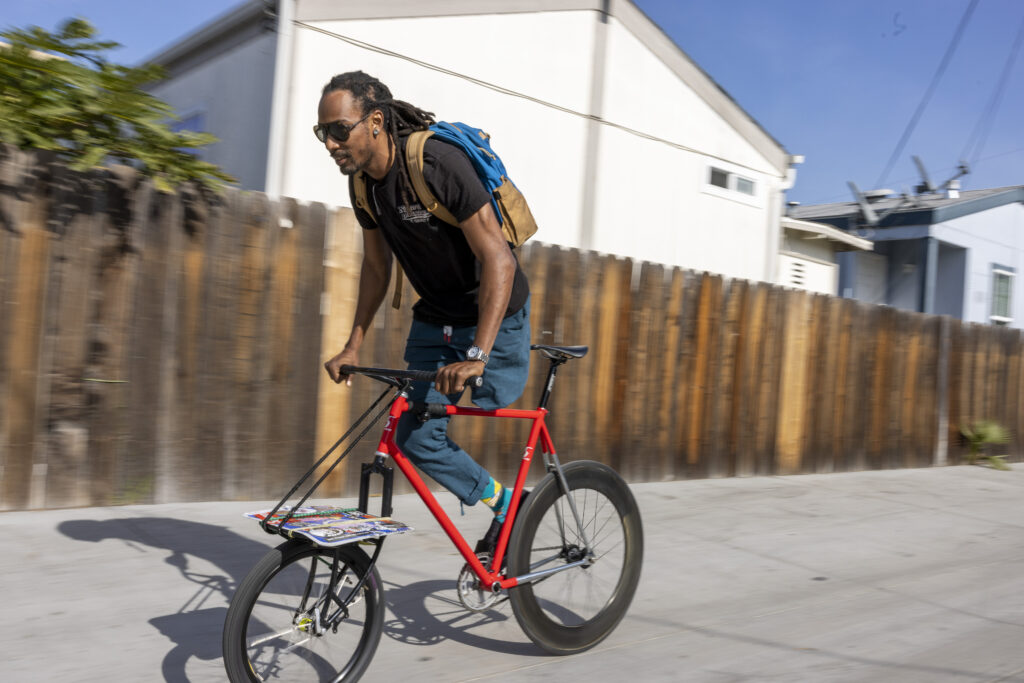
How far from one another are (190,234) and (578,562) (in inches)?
117

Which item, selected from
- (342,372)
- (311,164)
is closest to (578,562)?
(342,372)

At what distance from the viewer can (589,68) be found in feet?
31.1

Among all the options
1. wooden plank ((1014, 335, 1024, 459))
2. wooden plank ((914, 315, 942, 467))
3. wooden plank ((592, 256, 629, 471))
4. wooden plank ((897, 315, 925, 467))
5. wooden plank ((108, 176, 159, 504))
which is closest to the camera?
wooden plank ((108, 176, 159, 504))

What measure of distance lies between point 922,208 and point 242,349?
651 inches

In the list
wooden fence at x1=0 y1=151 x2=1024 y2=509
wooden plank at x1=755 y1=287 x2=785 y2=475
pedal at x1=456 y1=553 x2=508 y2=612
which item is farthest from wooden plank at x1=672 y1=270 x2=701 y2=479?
pedal at x1=456 y1=553 x2=508 y2=612

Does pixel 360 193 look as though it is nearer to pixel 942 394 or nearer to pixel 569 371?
pixel 569 371

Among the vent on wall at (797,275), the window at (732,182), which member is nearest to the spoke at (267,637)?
the window at (732,182)

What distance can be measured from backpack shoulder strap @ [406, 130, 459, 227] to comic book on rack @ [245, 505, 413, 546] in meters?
1.04

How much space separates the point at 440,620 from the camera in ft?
12.3

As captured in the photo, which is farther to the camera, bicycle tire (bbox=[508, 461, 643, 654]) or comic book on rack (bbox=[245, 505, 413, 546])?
bicycle tire (bbox=[508, 461, 643, 654])

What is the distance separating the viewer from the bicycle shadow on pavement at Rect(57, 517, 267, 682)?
129 inches

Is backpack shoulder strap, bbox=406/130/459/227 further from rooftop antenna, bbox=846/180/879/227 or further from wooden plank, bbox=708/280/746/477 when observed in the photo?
rooftop antenna, bbox=846/180/879/227

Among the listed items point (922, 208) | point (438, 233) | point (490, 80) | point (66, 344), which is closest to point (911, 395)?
point (490, 80)

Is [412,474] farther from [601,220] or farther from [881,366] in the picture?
[881,366]
